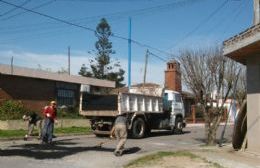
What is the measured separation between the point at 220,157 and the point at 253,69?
3.28 meters

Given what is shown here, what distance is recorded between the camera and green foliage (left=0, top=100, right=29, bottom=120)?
30.6 meters

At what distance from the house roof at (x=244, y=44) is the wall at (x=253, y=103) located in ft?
1.18

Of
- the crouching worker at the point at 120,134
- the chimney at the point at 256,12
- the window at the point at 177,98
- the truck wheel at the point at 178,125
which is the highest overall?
the chimney at the point at 256,12

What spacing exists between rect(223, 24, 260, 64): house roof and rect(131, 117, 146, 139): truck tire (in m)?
7.97

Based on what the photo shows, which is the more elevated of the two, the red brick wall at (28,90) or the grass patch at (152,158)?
the red brick wall at (28,90)

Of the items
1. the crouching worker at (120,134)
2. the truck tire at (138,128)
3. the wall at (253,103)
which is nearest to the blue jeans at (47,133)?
the crouching worker at (120,134)

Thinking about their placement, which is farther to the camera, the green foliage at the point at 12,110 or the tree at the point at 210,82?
the green foliage at the point at 12,110

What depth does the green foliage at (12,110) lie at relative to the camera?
100ft

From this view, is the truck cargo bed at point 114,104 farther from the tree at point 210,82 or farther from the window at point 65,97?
the window at point 65,97

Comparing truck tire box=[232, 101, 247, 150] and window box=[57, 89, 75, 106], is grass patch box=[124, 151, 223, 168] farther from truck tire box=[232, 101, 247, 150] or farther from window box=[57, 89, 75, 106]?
window box=[57, 89, 75, 106]

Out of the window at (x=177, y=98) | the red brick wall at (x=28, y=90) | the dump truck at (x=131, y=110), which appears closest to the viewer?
the dump truck at (x=131, y=110)

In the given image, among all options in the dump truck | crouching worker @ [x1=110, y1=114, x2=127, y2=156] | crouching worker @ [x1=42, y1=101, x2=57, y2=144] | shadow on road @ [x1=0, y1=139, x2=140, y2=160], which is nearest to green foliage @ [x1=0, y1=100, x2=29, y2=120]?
the dump truck

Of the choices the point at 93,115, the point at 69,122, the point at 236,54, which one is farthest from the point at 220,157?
the point at 69,122

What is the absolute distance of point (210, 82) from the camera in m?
22.0
